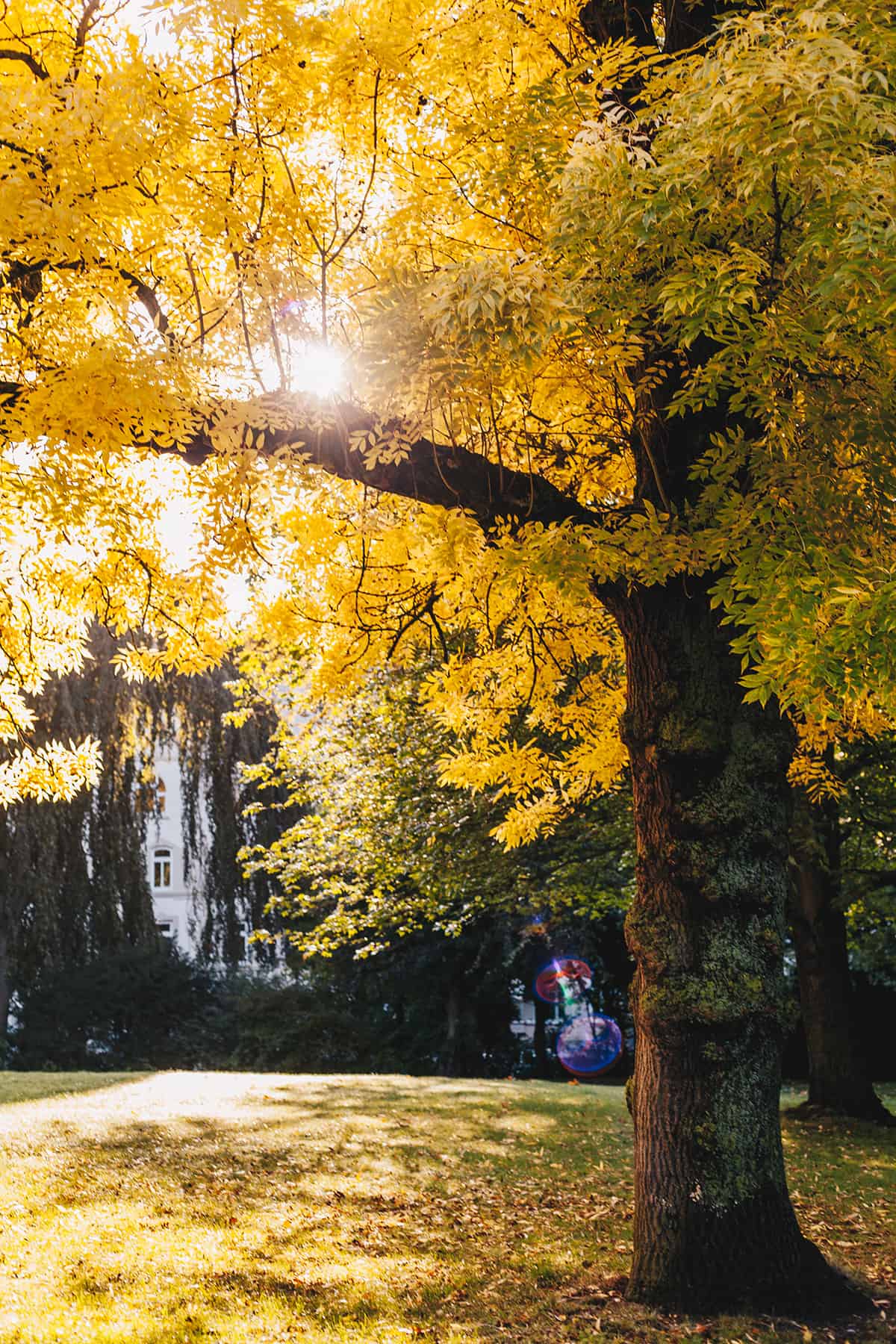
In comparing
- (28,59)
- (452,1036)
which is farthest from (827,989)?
(28,59)

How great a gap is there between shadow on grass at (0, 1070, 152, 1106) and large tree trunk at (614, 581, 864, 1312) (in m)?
8.01

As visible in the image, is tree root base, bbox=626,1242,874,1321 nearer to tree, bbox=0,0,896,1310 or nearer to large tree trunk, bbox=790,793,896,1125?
tree, bbox=0,0,896,1310

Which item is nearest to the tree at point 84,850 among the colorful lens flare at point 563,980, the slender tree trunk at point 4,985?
the slender tree trunk at point 4,985

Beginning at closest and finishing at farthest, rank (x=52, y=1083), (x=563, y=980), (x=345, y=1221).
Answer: (x=345, y=1221) → (x=52, y=1083) → (x=563, y=980)

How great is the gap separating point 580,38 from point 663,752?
3917mm

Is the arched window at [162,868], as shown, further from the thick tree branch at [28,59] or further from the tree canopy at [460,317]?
the thick tree branch at [28,59]

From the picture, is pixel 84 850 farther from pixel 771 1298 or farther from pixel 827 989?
pixel 771 1298

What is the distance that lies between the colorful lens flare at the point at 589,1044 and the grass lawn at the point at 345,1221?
35.0ft

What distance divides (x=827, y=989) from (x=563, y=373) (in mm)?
8654

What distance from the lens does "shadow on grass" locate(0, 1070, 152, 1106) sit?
11.4m

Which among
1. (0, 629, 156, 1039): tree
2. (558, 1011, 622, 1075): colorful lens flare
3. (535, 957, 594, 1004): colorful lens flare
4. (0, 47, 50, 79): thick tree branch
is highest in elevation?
(0, 47, 50, 79): thick tree branch

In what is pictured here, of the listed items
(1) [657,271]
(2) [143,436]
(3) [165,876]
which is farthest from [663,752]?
(3) [165,876]

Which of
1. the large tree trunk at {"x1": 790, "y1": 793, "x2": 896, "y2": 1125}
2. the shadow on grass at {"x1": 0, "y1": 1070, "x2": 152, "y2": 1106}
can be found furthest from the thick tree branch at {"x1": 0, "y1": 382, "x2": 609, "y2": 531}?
the shadow on grass at {"x1": 0, "y1": 1070, "x2": 152, "y2": 1106}

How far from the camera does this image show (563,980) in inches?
854
